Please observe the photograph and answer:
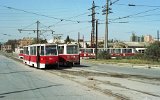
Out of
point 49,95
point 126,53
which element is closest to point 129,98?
point 49,95

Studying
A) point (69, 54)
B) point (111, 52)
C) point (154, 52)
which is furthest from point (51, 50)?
point (111, 52)

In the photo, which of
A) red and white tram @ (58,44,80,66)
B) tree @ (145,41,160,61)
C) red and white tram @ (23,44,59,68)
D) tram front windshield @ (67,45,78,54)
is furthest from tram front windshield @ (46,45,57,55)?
tree @ (145,41,160,61)

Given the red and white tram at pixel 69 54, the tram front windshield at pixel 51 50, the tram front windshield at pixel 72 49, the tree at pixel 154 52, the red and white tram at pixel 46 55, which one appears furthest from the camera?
the tree at pixel 154 52

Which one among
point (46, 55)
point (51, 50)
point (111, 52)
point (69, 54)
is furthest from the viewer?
point (111, 52)

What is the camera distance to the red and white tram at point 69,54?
137 ft

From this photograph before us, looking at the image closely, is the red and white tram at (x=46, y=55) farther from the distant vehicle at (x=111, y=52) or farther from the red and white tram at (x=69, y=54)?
the distant vehicle at (x=111, y=52)

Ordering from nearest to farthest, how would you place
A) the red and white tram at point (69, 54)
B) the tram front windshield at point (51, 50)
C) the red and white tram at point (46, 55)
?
the red and white tram at point (46, 55)
the tram front windshield at point (51, 50)
the red and white tram at point (69, 54)

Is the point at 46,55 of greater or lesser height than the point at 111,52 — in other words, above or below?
below

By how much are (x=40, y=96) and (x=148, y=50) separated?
43329mm

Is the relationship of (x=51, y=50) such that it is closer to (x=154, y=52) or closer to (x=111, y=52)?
(x=154, y=52)

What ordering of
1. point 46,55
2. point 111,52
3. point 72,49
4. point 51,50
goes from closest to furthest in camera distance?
point 46,55, point 51,50, point 72,49, point 111,52

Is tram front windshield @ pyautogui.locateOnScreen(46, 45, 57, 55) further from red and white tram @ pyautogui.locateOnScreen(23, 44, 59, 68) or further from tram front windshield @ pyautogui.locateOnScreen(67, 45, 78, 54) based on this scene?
tram front windshield @ pyautogui.locateOnScreen(67, 45, 78, 54)

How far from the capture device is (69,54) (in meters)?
41.8

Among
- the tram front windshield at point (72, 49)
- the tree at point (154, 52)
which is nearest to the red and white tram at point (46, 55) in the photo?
the tram front windshield at point (72, 49)
